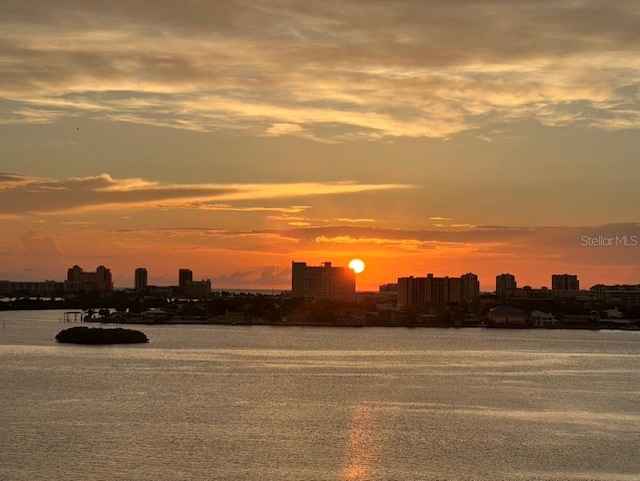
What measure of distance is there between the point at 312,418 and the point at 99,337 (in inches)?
2096

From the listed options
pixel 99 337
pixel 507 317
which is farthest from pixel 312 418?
pixel 507 317

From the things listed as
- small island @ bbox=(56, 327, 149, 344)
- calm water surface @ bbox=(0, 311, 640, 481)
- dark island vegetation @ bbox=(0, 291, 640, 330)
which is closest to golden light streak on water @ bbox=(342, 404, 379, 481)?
calm water surface @ bbox=(0, 311, 640, 481)

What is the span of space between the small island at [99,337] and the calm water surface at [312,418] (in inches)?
508

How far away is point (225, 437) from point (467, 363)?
39057 millimetres

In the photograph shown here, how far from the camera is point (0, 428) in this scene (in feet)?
117

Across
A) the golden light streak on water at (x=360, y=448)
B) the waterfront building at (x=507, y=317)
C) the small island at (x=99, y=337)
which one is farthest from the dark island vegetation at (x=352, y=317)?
the golden light streak on water at (x=360, y=448)

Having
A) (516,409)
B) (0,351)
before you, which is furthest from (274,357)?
(516,409)

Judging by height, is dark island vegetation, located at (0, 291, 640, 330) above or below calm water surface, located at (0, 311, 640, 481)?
above

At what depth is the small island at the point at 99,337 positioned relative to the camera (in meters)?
87.9

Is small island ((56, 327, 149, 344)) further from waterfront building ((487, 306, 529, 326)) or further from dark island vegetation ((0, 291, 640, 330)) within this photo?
waterfront building ((487, 306, 529, 326))

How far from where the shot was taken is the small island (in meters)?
87.9

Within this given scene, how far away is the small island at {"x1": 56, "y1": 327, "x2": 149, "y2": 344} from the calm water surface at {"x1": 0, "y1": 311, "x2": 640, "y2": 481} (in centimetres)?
1291

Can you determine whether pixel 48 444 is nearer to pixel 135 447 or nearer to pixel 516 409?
pixel 135 447

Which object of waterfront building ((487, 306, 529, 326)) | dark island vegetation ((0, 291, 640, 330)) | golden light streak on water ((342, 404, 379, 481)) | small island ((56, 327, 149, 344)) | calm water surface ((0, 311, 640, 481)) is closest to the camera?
golden light streak on water ((342, 404, 379, 481))
